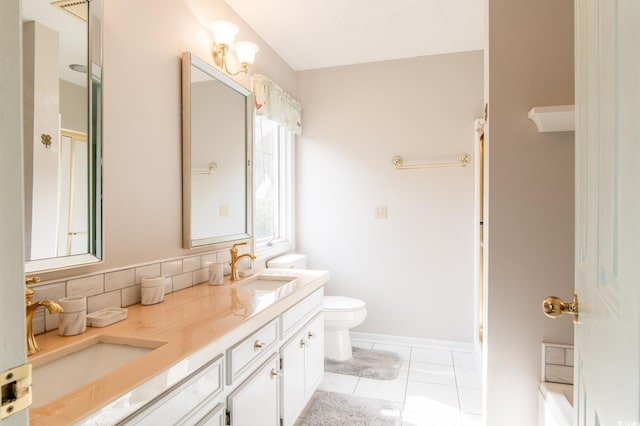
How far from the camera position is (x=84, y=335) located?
114 cm

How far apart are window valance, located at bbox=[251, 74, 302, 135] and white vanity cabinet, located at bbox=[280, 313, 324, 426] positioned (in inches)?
59.5

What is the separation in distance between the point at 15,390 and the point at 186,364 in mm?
579

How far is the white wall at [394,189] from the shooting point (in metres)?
3.00

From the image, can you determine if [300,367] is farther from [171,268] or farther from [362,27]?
[362,27]

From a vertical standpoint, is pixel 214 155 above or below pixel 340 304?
above

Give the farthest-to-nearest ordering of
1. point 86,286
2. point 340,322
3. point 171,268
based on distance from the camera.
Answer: point 340,322
point 171,268
point 86,286

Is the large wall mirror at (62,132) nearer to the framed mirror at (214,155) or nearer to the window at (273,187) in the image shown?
the framed mirror at (214,155)

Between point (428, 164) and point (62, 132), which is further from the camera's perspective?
point (428, 164)

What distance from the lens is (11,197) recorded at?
0.41 meters

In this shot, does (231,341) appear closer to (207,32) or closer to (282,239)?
(207,32)

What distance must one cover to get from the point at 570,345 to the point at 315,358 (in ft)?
4.20

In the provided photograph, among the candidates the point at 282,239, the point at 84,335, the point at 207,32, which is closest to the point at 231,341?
the point at 84,335

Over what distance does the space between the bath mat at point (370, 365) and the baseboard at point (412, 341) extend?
0.63ft

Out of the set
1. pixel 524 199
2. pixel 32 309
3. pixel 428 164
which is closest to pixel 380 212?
pixel 428 164
